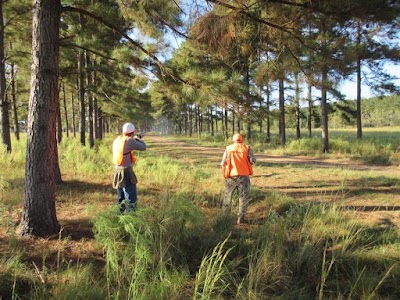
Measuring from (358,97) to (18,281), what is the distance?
22060 mm

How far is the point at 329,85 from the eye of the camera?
221 inches

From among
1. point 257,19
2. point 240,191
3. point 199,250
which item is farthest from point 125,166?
point 257,19

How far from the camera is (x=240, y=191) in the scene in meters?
5.87

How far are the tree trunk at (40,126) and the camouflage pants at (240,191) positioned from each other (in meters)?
2.98

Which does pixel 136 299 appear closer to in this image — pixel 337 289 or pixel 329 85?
pixel 337 289

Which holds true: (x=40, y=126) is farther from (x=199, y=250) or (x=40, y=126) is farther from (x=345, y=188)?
(x=345, y=188)

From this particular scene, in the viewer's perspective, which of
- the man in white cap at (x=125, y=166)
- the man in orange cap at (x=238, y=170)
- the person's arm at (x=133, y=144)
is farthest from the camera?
the man in orange cap at (x=238, y=170)

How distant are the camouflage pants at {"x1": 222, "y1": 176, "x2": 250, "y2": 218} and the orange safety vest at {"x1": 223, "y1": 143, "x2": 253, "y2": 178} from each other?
0.34ft

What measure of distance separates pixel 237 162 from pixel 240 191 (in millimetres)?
548

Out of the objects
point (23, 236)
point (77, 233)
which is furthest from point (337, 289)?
point (23, 236)

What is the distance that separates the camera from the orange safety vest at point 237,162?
5887 mm

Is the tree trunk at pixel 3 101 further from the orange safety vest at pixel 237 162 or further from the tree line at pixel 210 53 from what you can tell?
the orange safety vest at pixel 237 162

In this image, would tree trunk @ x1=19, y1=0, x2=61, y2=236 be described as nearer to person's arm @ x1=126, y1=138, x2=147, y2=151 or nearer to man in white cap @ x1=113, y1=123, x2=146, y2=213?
man in white cap @ x1=113, y1=123, x2=146, y2=213

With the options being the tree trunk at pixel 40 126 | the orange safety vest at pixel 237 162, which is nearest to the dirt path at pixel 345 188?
the orange safety vest at pixel 237 162
